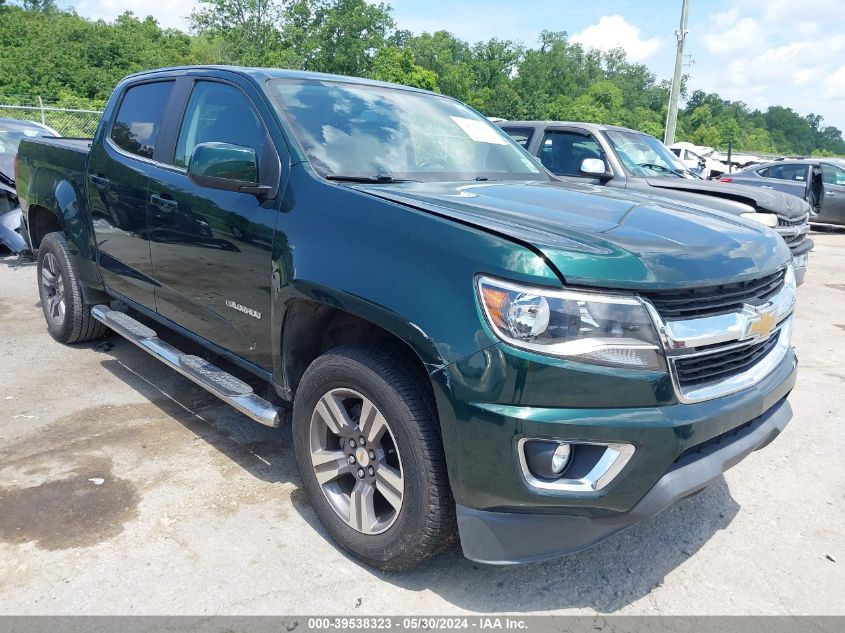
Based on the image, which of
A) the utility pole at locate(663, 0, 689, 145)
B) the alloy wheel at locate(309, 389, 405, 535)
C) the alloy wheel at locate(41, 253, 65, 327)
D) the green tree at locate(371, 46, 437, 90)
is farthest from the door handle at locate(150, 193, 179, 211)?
the green tree at locate(371, 46, 437, 90)

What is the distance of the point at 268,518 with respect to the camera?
9.76 ft

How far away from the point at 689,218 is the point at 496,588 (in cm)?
162

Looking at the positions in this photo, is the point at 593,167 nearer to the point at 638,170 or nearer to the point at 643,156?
the point at 638,170

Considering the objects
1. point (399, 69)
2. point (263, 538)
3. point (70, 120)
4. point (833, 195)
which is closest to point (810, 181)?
point (833, 195)

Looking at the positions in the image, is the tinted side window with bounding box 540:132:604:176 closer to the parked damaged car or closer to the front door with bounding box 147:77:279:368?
the front door with bounding box 147:77:279:368

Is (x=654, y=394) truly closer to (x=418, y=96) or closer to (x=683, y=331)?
(x=683, y=331)

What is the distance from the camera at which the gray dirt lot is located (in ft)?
8.09

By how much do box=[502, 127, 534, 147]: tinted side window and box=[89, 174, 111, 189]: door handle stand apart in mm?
5039

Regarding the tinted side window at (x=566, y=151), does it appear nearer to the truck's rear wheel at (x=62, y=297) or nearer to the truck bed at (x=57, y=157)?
the truck bed at (x=57, y=157)

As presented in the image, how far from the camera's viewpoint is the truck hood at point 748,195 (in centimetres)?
684

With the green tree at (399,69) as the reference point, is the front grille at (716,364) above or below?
below

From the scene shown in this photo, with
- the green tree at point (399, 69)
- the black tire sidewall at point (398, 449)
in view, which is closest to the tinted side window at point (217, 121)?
the black tire sidewall at point (398, 449)

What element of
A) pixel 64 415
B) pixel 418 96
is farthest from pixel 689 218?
pixel 64 415

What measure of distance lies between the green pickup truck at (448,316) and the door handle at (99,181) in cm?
57
